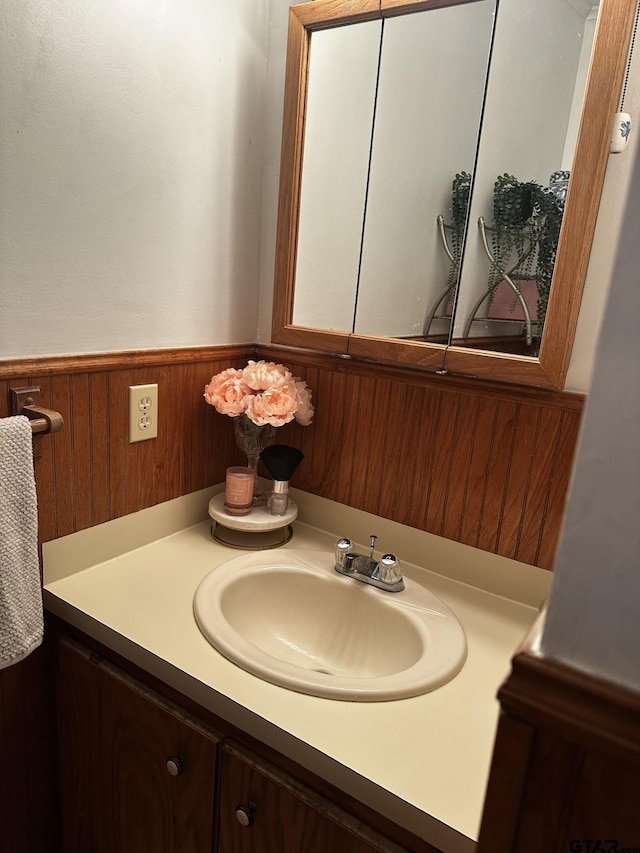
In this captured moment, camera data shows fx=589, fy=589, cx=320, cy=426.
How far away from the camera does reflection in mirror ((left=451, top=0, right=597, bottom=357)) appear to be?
0.89 meters

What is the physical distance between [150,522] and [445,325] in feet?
2.23

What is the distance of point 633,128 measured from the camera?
845 millimetres

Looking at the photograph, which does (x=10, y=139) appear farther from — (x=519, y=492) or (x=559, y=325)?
(x=519, y=492)

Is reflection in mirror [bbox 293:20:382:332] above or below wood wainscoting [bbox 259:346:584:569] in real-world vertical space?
above

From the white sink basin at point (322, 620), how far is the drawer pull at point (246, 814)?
0.18 m

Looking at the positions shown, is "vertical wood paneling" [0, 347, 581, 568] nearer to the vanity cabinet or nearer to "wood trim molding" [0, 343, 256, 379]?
"wood trim molding" [0, 343, 256, 379]

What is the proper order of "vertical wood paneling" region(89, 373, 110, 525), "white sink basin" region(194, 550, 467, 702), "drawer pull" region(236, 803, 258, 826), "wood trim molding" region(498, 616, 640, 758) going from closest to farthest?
"wood trim molding" region(498, 616, 640, 758) < "drawer pull" region(236, 803, 258, 826) < "white sink basin" region(194, 550, 467, 702) < "vertical wood paneling" region(89, 373, 110, 525)

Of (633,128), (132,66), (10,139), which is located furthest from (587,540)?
(132,66)

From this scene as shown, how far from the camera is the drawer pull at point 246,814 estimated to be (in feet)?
2.59

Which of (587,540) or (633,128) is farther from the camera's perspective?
(633,128)

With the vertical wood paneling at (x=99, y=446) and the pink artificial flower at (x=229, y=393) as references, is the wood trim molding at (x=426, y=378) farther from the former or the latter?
the vertical wood paneling at (x=99, y=446)

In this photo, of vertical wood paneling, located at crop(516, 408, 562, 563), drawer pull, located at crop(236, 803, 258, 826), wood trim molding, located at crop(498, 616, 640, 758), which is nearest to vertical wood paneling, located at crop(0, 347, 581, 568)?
vertical wood paneling, located at crop(516, 408, 562, 563)

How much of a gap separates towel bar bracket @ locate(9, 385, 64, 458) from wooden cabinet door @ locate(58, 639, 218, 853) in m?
0.38

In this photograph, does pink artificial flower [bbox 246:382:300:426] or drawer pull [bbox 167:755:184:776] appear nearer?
drawer pull [bbox 167:755:184:776]
